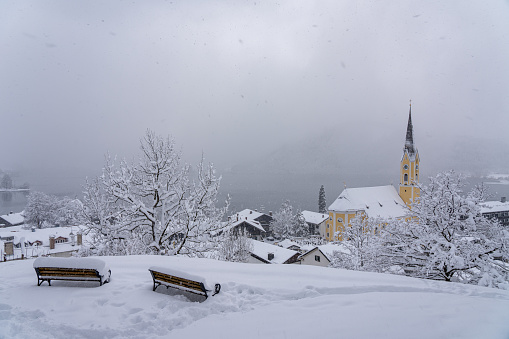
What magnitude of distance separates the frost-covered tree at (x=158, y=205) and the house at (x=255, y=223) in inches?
1334

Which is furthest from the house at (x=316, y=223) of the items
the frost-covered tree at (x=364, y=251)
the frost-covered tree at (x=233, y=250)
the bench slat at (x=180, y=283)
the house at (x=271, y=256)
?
the bench slat at (x=180, y=283)

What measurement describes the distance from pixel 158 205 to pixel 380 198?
4612cm

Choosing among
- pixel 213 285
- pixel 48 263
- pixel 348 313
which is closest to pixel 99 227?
pixel 48 263

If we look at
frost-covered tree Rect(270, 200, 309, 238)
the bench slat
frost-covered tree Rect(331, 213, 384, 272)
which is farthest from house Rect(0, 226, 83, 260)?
frost-covered tree Rect(270, 200, 309, 238)

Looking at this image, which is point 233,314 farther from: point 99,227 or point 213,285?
point 99,227

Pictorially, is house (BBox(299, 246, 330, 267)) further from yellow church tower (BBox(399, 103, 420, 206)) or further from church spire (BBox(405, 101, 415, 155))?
church spire (BBox(405, 101, 415, 155))

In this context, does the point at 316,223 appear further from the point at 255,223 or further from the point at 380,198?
the point at 255,223

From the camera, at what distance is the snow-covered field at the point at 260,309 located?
4.74 meters

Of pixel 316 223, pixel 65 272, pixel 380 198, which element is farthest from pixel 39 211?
pixel 380 198

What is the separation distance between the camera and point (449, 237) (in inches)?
440

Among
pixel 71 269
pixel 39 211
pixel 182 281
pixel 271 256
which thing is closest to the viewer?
pixel 182 281

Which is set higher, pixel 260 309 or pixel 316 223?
pixel 260 309

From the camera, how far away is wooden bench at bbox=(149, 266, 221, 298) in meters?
5.98

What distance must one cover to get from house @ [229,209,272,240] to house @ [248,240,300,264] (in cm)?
2040
